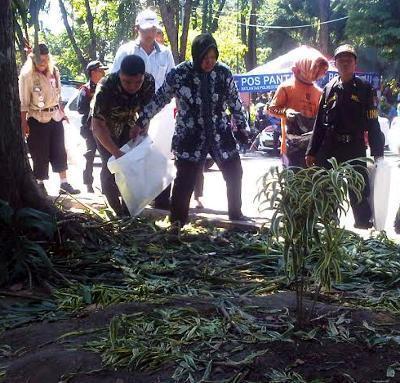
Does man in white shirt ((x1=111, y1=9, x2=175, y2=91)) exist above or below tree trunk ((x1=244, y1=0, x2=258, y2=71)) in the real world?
below

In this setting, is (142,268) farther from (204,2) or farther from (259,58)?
(259,58)

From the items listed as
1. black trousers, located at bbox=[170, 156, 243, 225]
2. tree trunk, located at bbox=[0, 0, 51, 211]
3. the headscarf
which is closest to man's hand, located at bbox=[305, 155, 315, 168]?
black trousers, located at bbox=[170, 156, 243, 225]

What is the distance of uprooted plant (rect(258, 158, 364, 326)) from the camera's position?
126 inches

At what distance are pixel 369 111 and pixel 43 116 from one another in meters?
3.59

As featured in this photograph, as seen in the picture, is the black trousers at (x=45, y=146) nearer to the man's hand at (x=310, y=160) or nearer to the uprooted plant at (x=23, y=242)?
the man's hand at (x=310, y=160)

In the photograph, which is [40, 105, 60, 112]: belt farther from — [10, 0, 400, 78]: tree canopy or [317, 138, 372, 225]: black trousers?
[10, 0, 400, 78]: tree canopy

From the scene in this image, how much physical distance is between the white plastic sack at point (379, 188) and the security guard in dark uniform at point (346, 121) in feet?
0.23

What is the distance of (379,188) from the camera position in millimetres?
6477

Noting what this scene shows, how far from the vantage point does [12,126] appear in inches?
195

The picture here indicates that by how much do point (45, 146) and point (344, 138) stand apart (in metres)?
3.45

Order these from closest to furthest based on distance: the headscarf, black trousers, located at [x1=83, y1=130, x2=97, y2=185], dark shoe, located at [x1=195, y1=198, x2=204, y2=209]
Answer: the headscarf → dark shoe, located at [x1=195, y1=198, x2=204, y2=209] → black trousers, located at [x1=83, y1=130, x2=97, y2=185]

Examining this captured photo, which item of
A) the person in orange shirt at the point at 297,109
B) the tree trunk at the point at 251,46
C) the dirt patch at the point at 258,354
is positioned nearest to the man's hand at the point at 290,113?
the person in orange shirt at the point at 297,109

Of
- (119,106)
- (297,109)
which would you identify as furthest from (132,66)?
(297,109)

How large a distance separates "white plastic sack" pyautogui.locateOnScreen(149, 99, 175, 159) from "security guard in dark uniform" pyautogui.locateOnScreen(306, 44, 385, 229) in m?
1.34
